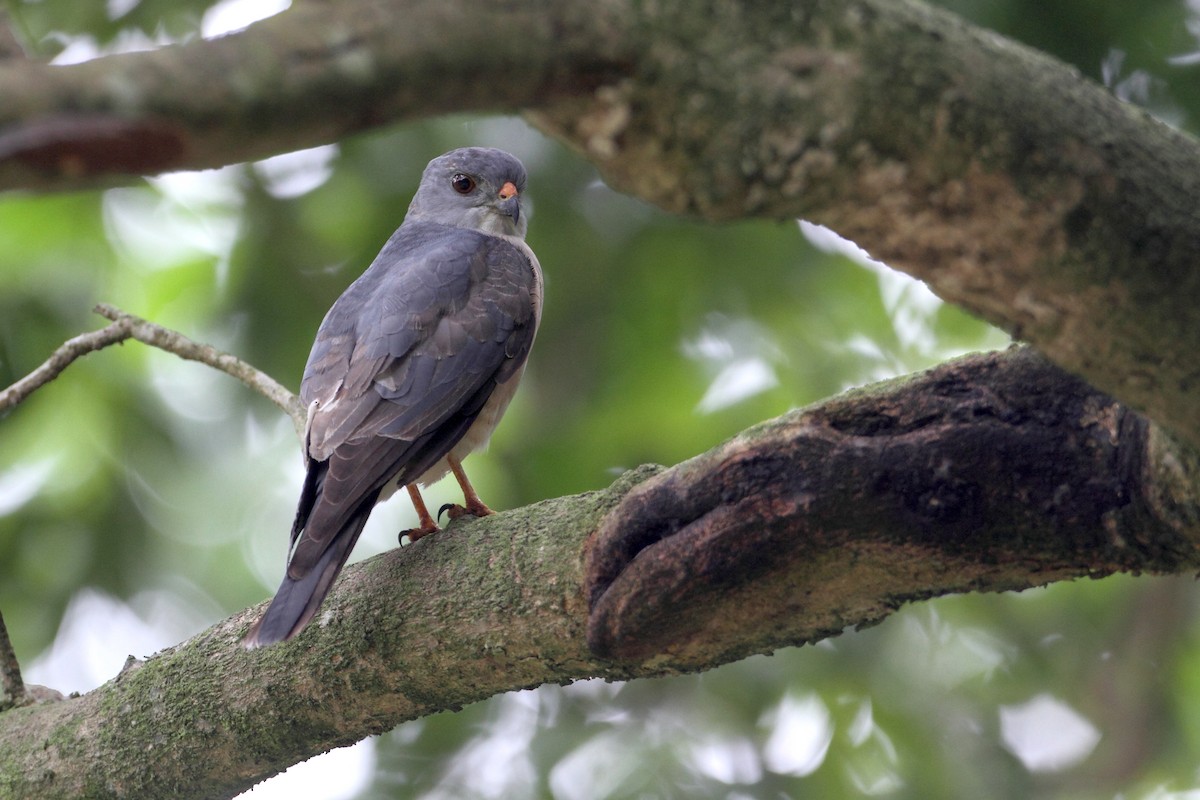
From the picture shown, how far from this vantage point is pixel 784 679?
18.8 feet

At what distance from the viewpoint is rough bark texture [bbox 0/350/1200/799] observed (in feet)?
7.43

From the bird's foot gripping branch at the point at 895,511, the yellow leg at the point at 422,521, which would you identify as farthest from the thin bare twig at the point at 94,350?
the bird's foot gripping branch at the point at 895,511

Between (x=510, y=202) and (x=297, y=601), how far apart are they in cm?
277

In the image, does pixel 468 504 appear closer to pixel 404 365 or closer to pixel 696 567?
pixel 404 365

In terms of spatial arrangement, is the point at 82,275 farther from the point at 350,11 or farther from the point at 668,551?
the point at 350,11

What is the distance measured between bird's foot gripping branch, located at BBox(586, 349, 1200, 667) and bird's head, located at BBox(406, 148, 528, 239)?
304 cm

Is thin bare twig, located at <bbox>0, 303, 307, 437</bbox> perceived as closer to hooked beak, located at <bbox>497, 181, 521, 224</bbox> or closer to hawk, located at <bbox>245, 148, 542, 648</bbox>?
hawk, located at <bbox>245, 148, 542, 648</bbox>

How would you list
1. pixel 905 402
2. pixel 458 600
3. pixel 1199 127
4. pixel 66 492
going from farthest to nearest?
1. pixel 66 492
2. pixel 1199 127
3. pixel 458 600
4. pixel 905 402

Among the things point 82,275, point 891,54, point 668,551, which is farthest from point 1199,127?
point 82,275

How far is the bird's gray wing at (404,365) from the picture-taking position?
362cm

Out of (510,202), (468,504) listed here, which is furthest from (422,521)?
(510,202)

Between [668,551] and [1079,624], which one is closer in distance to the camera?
[668,551]

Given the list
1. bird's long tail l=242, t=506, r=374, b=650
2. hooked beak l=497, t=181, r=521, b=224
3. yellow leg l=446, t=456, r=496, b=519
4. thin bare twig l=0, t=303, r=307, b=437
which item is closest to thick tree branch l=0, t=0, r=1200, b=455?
bird's long tail l=242, t=506, r=374, b=650

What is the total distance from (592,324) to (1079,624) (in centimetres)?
284
